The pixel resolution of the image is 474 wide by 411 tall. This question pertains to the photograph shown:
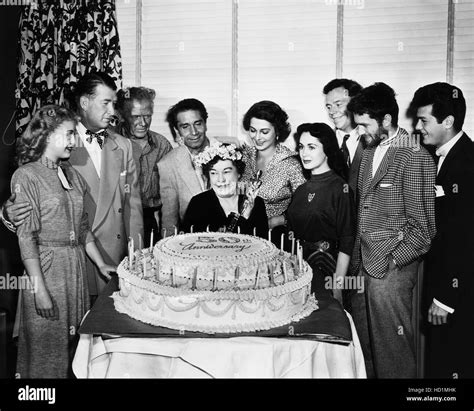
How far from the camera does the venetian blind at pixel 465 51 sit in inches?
135

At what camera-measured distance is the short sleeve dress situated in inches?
105

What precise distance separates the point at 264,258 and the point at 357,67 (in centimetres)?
174

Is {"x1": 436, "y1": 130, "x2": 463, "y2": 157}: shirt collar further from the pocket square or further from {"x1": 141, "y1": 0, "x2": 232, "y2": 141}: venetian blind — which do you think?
{"x1": 141, "y1": 0, "x2": 232, "y2": 141}: venetian blind

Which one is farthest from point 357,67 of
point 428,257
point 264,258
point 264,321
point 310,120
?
point 264,321

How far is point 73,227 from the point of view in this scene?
2.80 meters

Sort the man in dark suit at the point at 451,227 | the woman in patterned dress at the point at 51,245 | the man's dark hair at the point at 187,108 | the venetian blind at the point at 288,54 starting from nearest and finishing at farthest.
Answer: the woman in patterned dress at the point at 51,245 < the man in dark suit at the point at 451,227 < the man's dark hair at the point at 187,108 < the venetian blind at the point at 288,54

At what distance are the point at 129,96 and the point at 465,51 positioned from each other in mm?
1920

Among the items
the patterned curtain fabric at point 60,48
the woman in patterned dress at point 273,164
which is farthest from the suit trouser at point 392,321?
the patterned curtain fabric at point 60,48

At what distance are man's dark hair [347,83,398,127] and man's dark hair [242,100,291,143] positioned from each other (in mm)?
429

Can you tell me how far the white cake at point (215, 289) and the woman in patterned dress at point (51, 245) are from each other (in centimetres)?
48

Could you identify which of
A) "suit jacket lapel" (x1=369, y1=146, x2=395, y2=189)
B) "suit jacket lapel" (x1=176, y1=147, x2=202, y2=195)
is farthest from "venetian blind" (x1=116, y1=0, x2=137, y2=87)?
"suit jacket lapel" (x1=369, y1=146, x2=395, y2=189)

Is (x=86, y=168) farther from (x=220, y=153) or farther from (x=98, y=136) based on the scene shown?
(x=220, y=153)

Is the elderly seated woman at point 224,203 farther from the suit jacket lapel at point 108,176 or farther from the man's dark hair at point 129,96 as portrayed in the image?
the man's dark hair at point 129,96

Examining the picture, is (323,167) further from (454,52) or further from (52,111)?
(52,111)
